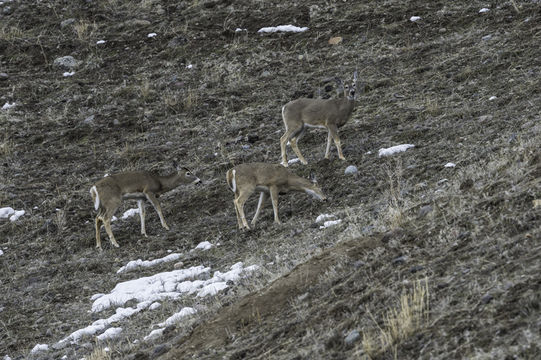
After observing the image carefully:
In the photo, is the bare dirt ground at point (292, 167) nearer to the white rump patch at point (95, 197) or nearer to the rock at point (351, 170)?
the rock at point (351, 170)

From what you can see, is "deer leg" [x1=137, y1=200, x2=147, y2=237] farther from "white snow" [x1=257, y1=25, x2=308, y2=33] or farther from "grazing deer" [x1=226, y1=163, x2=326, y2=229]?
"white snow" [x1=257, y1=25, x2=308, y2=33]

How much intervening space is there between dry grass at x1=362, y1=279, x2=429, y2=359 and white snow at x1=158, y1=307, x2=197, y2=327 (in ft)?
10.4

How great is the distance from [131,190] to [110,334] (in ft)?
17.7

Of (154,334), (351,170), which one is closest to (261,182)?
(351,170)

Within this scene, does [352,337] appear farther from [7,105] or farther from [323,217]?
[7,105]

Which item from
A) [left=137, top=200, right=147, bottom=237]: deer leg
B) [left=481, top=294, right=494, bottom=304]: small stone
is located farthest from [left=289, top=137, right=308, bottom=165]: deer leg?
[left=481, top=294, right=494, bottom=304]: small stone

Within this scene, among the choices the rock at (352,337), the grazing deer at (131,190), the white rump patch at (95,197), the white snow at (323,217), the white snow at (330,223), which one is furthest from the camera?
the white rump patch at (95,197)

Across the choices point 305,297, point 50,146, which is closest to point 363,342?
point 305,297

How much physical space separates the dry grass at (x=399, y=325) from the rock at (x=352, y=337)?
61 mm

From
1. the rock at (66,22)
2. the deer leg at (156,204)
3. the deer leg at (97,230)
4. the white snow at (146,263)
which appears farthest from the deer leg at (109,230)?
the rock at (66,22)

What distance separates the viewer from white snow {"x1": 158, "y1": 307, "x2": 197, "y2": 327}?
8.80 m

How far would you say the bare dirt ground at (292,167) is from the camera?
21.5ft

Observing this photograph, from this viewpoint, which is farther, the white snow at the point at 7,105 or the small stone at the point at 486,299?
the white snow at the point at 7,105

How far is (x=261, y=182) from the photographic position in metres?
13.4
